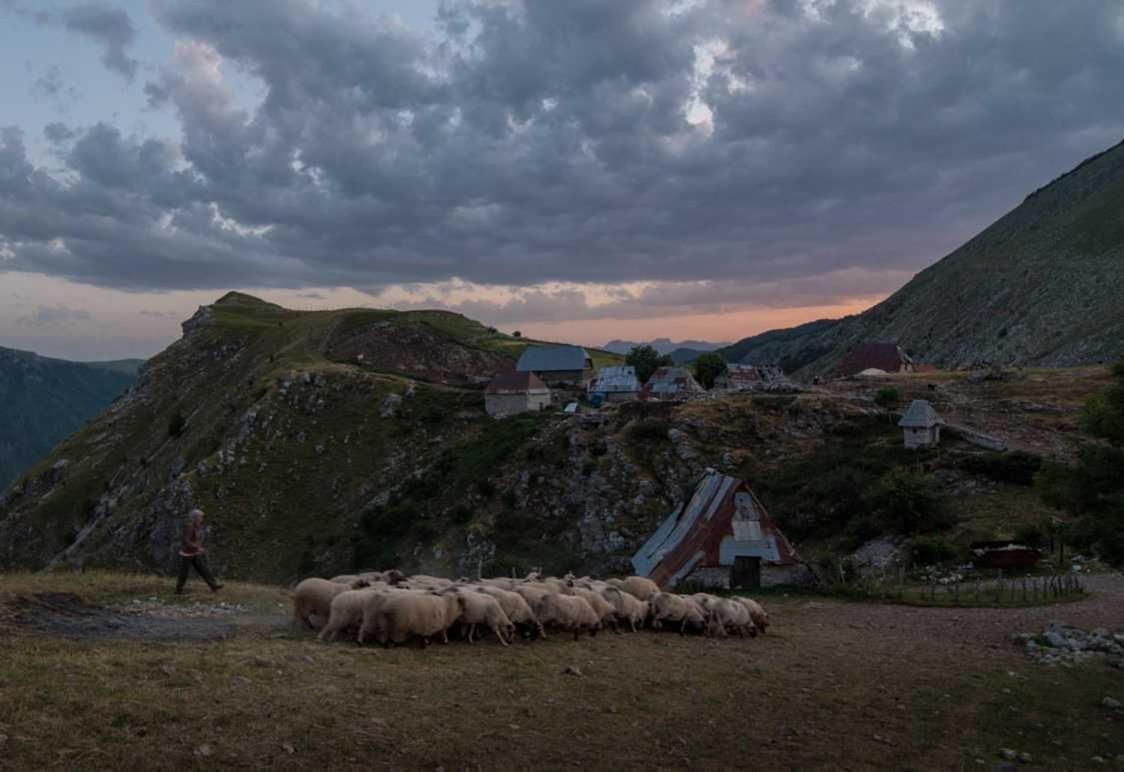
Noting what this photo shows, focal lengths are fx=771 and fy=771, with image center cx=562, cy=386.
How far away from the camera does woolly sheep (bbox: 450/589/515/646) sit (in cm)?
1606

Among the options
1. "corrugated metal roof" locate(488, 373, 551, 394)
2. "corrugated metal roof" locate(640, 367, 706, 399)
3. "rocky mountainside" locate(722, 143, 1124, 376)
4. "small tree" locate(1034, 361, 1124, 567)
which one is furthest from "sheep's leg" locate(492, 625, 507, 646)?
"rocky mountainside" locate(722, 143, 1124, 376)

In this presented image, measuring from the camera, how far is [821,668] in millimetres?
17000

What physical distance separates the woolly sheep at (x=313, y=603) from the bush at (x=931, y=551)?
3029 cm

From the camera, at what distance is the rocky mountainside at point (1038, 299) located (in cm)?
12700

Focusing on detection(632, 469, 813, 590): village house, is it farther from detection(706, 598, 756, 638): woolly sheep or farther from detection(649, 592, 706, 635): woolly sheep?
detection(649, 592, 706, 635): woolly sheep

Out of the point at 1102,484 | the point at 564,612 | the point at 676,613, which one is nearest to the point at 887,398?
the point at 1102,484

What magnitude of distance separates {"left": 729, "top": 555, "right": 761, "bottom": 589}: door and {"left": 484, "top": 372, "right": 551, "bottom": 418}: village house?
5467 cm

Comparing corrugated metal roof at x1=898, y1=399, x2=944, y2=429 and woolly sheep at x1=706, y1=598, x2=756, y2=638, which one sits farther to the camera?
corrugated metal roof at x1=898, y1=399, x2=944, y2=429

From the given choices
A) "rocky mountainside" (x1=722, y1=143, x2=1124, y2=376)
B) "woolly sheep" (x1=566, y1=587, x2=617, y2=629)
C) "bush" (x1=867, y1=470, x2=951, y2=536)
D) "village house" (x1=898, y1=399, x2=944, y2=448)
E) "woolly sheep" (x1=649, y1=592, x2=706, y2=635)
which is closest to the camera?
"woolly sheep" (x1=566, y1=587, x2=617, y2=629)

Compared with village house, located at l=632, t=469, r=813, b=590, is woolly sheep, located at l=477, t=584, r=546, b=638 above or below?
above

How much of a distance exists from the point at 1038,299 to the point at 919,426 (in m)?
119

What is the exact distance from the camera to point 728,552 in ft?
108

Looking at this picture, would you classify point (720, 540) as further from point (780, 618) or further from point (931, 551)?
point (931, 551)

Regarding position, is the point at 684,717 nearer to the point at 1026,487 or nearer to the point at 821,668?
the point at 821,668
